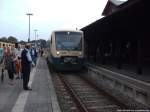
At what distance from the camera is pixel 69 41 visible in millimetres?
26344

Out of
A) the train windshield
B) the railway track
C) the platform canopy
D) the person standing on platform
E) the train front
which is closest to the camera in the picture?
the railway track

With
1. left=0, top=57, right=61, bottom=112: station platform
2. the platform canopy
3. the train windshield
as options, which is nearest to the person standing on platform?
left=0, top=57, right=61, bottom=112: station platform

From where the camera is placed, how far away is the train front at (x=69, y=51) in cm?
2566

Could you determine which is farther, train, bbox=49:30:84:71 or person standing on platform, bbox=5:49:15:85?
train, bbox=49:30:84:71

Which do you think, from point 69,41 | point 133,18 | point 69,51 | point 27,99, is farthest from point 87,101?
point 69,41

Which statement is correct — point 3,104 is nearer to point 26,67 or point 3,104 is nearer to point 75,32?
point 26,67

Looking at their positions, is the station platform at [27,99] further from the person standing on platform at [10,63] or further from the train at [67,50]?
the train at [67,50]

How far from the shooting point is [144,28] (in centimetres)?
2162

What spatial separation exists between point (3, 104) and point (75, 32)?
1532 centimetres

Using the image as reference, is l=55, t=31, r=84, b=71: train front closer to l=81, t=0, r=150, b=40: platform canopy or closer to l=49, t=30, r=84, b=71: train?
l=49, t=30, r=84, b=71: train

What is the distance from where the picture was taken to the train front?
25656 mm

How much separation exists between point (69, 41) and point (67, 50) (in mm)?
727

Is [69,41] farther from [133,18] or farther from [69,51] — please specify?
[133,18]

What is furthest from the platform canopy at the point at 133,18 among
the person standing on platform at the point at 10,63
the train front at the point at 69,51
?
the person standing on platform at the point at 10,63
